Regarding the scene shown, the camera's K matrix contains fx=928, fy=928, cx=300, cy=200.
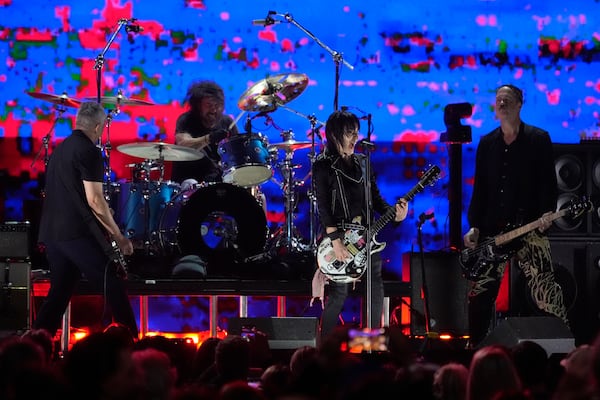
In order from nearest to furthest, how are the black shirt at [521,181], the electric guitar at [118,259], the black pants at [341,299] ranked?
the electric guitar at [118,259] → the black pants at [341,299] → the black shirt at [521,181]

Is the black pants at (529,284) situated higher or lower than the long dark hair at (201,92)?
lower

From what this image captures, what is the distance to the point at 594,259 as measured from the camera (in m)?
9.25

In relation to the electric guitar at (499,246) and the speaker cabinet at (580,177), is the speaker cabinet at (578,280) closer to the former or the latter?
the speaker cabinet at (580,177)

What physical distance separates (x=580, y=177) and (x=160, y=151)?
4368 millimetres

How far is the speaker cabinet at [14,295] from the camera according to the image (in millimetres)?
7613

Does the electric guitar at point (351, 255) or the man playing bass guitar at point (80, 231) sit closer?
the man playing bass guitar at point (80, 231)

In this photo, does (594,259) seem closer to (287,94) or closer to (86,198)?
(287,94)

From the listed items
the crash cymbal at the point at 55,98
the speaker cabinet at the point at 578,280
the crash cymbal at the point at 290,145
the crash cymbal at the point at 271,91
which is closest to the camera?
the speaker cabinet at the point at 578,280

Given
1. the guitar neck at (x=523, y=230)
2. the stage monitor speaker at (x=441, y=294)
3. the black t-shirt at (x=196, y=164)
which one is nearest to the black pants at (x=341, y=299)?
the stage monitor speaker at (x=441, y=294)

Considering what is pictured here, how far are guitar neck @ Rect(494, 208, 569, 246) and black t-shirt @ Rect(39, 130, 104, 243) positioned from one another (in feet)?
10.7

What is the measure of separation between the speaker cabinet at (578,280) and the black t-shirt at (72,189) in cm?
Result: 423

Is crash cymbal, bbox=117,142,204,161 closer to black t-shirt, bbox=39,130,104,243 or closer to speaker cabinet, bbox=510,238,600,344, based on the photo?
black t-shirt, bbox=39,130,104,243

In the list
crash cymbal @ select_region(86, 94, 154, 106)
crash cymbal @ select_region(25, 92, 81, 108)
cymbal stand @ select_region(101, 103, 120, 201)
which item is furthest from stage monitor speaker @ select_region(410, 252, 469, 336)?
crash cymbal @ select_region(25, 92, 81, 108)

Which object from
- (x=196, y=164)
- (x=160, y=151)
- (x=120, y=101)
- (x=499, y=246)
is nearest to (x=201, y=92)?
(x=196, y=164)
